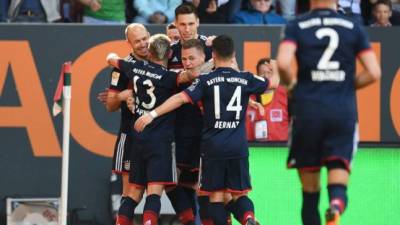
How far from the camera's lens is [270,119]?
1559 centimetres

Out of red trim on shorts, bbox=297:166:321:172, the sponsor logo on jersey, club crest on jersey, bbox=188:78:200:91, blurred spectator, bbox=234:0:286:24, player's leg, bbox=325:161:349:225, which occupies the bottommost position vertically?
player's leg, bbox=325:161:349:225

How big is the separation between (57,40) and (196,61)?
12.6 ft

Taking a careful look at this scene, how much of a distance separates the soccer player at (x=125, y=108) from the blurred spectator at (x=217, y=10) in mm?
3211

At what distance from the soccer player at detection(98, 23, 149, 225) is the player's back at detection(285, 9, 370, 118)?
2.94 metres

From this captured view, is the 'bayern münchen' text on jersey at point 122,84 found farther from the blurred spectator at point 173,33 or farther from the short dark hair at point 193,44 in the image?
the short dark hair at point 193,44

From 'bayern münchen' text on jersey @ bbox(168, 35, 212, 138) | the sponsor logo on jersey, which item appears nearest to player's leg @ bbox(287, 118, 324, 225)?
'bayern münchen' text on jersey @ bbox(168, 35, 212, 138)

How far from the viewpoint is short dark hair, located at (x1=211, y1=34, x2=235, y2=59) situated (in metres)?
12.0

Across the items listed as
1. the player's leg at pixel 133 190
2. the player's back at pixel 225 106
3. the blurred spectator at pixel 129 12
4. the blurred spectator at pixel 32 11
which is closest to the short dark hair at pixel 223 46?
the player's back at pixel 225 106

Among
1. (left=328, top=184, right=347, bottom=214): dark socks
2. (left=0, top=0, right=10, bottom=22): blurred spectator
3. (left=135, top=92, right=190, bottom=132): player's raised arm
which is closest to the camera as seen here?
(left=328, top=184, right=347, bottom=214): dark socks

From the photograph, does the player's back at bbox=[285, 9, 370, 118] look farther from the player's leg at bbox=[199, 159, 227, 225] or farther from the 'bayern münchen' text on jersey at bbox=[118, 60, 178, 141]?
the 'bayern münchen' text on jersey at bbox=[118, 60, 178, 141]

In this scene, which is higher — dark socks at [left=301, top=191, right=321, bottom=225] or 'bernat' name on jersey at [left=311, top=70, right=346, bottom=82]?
'bernat' name on jersey at [left=311, top=70, right=346, bottom=82]

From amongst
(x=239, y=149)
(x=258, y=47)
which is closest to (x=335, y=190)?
(x=239, y=149)

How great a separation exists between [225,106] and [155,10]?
413 centimetres

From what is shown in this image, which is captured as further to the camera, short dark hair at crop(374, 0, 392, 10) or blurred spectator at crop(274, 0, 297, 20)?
blurred spectator at crop(274, 0, 297, 20)
